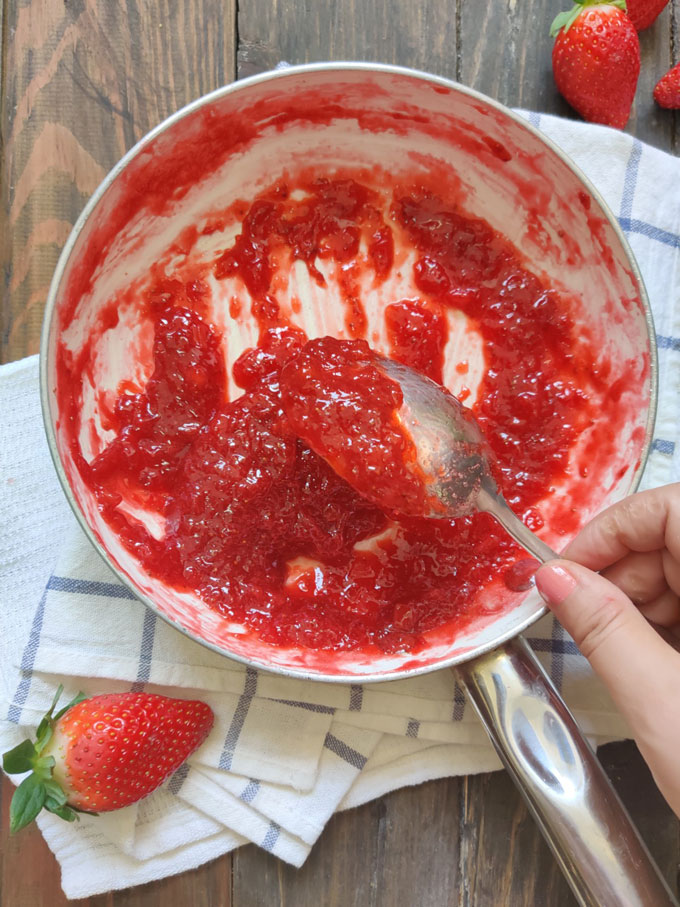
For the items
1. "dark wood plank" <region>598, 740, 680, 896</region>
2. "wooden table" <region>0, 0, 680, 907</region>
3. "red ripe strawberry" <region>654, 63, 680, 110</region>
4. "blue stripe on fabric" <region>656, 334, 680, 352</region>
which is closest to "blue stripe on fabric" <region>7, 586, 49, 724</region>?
"wooden table" <region>0, 0, 680, 907</region>

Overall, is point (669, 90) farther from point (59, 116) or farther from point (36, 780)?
point (36, 780)

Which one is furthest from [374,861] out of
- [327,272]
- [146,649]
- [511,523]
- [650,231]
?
[650,231]

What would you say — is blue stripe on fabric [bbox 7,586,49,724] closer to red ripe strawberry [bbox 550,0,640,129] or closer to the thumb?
the thumb

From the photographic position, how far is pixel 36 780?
1418 mm

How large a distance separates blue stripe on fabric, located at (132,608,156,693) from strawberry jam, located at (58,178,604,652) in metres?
0.11

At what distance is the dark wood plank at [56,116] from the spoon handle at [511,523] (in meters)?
0.93

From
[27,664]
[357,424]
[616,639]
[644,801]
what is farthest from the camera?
[644,801]

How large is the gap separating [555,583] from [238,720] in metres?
0.69

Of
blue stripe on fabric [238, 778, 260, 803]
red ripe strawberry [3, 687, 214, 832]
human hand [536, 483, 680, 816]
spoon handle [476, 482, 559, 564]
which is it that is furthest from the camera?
blue stripe on fabric [238, 778, 260, 803]

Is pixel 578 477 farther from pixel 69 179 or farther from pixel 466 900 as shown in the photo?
pixel 69 179

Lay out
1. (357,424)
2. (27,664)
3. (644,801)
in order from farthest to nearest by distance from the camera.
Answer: (644,801) < (27,664) < (357,424)

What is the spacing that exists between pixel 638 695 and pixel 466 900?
0.76 m

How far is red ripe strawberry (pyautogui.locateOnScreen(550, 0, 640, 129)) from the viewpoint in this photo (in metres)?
1.51

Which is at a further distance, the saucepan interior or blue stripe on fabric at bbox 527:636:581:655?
blue stripe on fabric at bbox 527:636:581:655
